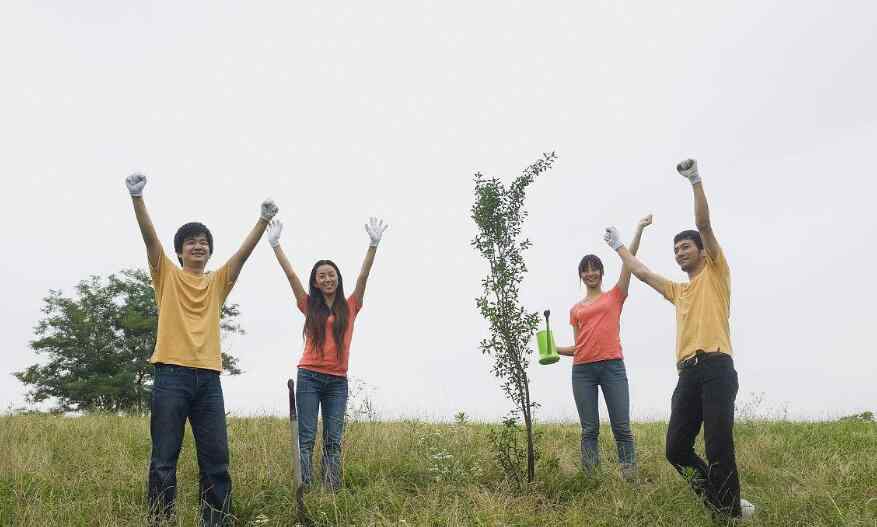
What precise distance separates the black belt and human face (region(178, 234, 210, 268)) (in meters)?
3.77

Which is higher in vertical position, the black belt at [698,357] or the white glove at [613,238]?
the white glove at [613,238]

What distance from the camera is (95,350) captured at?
24.0 m

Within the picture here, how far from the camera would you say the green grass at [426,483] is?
480 centimetres

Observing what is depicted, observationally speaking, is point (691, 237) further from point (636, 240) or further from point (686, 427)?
point (686, 427)

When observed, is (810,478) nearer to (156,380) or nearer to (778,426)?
(778,426)

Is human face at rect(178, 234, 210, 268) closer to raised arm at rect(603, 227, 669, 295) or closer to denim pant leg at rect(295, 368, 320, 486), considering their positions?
denim pant leg at rect(295, 368, 320, 486)

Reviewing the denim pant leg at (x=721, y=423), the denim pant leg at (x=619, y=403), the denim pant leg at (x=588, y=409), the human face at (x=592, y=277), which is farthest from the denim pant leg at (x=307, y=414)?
the denim pant leg at (x=721, y=423)

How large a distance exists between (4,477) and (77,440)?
1.45 metres

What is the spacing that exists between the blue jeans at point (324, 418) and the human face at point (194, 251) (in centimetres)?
132

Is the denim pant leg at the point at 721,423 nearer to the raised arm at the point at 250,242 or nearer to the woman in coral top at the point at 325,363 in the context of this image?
the woman in coral top at the point at 325,363

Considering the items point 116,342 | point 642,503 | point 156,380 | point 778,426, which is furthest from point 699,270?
point 116,342

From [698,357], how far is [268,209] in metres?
3.48

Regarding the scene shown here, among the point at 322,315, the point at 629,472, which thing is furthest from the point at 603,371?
the point at 322,315

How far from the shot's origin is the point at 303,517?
4.71 metres
